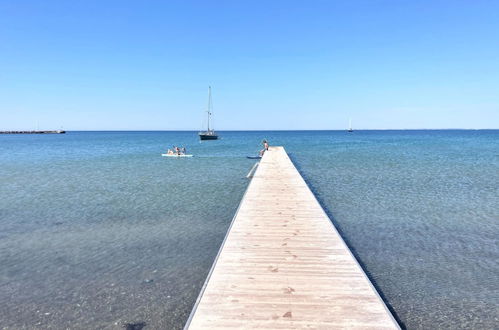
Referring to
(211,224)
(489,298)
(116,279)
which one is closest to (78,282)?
(116,279)

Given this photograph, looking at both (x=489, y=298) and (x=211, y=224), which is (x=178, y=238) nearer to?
(x=211, y=224)

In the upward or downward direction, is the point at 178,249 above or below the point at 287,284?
below

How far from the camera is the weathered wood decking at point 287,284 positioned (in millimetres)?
4746

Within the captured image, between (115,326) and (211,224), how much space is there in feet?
21.3

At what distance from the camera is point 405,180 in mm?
22469

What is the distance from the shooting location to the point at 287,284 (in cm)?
579

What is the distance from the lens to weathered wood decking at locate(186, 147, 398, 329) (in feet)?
15.6

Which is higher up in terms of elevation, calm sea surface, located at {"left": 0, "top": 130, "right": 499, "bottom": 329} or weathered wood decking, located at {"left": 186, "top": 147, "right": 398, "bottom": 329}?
weathered wood decking, located at {"left": 186, "top": 147, "right": 398, "bottom": 329}

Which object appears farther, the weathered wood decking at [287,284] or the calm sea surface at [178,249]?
the calm sea surface at [178,249]

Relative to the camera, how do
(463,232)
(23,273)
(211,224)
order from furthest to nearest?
1. (211,224)
2. (463,232)
3. (23,273)

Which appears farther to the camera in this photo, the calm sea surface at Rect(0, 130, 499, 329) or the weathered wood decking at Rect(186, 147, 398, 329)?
the calm sea surface at Rect(0, 130, 499, 329)

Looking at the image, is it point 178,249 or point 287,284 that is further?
point 178,249

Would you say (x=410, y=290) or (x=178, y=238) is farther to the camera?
(x=178, y=238)

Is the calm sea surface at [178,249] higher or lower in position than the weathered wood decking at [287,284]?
lower
